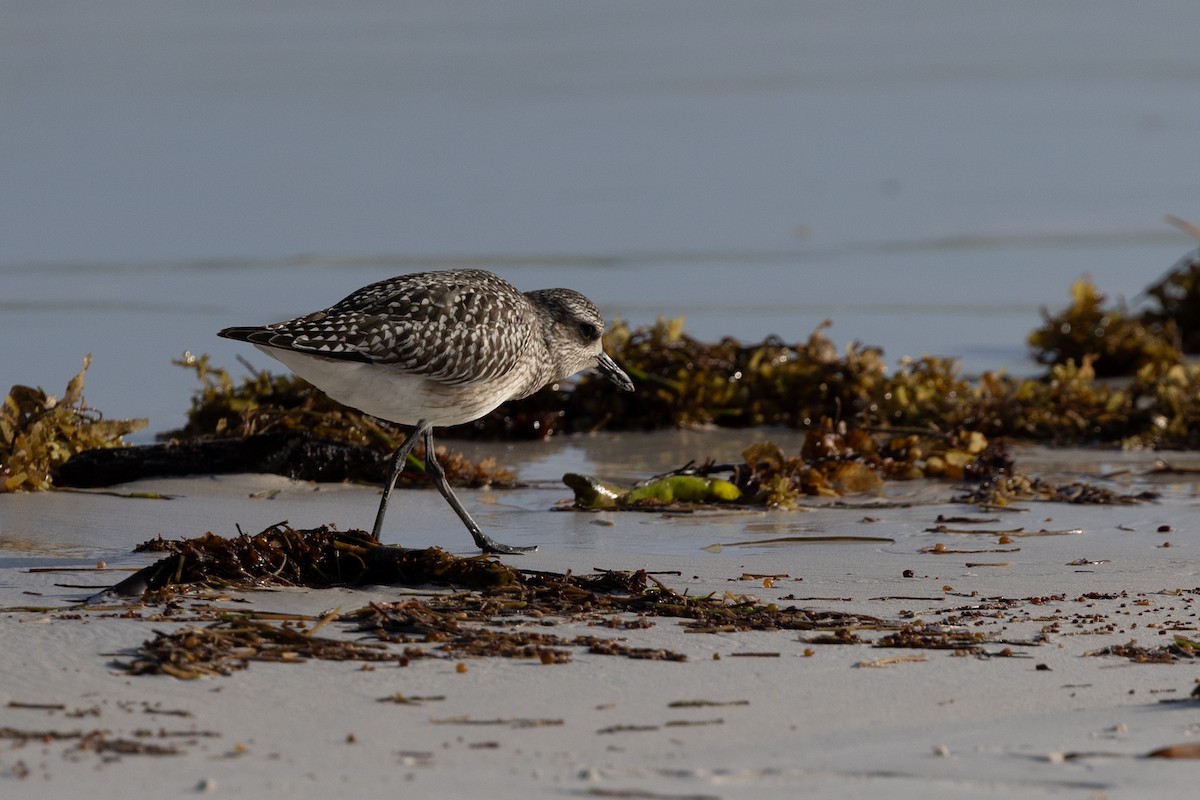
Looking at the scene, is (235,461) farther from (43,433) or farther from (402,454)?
Answer: (402,454)

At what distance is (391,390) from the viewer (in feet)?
19.1

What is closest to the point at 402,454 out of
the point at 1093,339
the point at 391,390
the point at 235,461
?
the point at 391,390

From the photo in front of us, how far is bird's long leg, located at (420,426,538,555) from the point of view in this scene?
549 cm

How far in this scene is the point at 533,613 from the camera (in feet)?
14.6

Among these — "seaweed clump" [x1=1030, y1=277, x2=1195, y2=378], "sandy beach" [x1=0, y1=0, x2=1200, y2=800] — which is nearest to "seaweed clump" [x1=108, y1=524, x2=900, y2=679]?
"sandy beach" [x1=0, y1=0, x2=1200, y2=800]

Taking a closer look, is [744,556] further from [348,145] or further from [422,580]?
[348,145]

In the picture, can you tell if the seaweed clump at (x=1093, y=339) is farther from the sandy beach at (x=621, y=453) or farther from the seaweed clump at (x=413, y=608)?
the seaweed clump at (x=413, y=608)

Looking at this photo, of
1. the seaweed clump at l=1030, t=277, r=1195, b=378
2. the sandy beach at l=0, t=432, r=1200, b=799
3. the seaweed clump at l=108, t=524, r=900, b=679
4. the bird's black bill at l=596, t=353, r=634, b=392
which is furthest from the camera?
the seaweed clump at l=1030, t=277, r=1195, b=378

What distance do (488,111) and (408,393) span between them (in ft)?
40.1

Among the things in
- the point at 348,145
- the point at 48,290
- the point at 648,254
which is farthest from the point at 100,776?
the point at 348,145

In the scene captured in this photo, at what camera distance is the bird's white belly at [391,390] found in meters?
5.68

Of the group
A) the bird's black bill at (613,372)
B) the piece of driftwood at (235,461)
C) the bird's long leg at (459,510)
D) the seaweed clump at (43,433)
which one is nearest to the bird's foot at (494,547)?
the bird's long leg at (459,510)

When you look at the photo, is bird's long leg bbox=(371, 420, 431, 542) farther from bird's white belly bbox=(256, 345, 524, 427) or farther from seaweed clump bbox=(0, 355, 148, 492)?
seaweed clump bbox=(0, 355, 148, 492)

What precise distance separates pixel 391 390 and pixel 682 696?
2405mm
